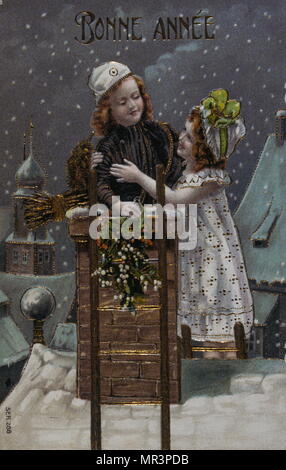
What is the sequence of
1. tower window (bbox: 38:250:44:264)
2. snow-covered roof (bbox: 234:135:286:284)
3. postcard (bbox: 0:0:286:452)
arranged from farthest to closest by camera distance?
tower window (bbox: 38:250:44:264)
snow-covered roof (bbox: 234:135:286:284)
postcard (bbox: 0:0:286:452)

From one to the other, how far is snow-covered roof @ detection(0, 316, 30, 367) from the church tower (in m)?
0.41

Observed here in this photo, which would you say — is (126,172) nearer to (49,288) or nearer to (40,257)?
(40,257)

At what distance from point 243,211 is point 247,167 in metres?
0.33

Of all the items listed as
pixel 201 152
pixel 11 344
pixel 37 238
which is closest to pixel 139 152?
pixel 201 152

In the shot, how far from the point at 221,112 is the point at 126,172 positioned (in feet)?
2.70

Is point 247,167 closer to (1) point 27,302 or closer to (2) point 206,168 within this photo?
(2) point 206,168

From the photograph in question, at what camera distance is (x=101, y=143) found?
593 centimetres

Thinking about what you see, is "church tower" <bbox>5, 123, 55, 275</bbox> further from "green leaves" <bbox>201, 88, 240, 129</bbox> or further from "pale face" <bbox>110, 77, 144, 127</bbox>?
"green leaves" <bbox>201, 88, 240, 129</bbox>

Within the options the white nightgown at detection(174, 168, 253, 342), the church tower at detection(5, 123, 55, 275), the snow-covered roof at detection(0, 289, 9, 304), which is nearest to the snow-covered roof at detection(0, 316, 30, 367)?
the snow-covered roof at detection(0, 289, 9, 304)

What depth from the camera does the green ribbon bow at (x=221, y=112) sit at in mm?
5812

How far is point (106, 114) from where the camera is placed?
594 cm

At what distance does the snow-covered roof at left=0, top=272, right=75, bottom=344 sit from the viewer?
5977 millimetres

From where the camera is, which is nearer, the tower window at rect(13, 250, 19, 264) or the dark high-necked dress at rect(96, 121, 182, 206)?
the dark high-necked dress at rect(96, 121, 182, 206)
